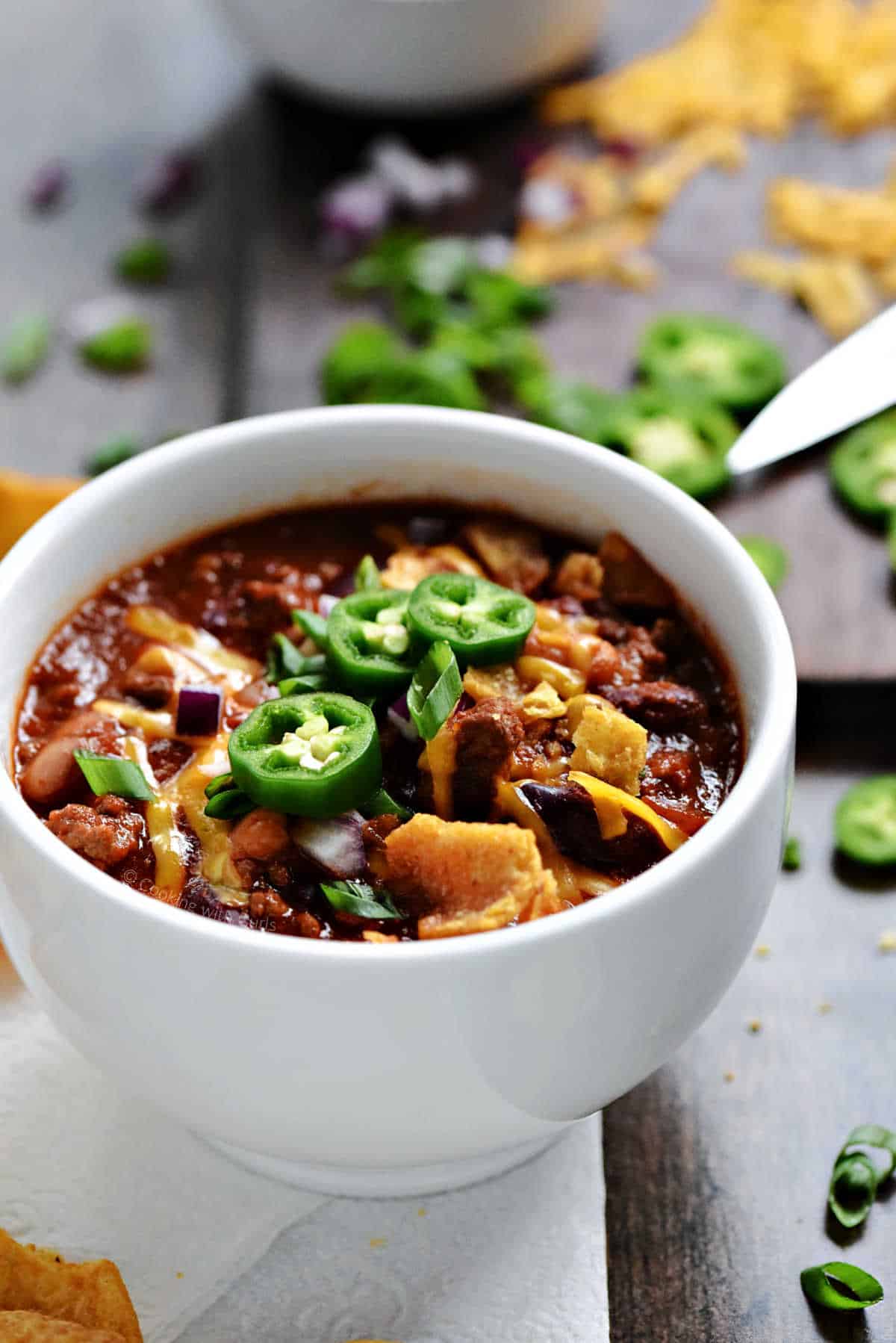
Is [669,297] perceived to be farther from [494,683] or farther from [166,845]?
[166,845]

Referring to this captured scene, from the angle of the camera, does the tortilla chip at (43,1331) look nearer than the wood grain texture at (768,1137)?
Yes

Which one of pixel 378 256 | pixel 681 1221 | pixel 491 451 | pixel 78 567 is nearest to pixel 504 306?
pixel 378 256

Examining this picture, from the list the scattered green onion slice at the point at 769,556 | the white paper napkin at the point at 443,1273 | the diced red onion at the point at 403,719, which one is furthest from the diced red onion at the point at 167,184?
the white paper napkin at the point at 443,1273

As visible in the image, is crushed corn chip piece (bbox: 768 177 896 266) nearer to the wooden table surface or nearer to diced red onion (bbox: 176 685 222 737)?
the wooden table surface

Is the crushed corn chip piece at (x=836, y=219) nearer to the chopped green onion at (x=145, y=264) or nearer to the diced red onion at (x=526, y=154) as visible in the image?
the diced red onion at (x=526, y=154)

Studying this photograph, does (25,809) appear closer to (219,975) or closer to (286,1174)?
(219,975)

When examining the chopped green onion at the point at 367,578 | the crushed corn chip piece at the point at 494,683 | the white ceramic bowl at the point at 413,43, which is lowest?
the white ceramic bowl at the point at 413,43
